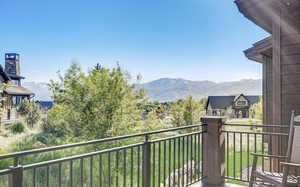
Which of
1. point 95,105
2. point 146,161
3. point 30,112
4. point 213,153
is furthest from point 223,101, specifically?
point 146,161

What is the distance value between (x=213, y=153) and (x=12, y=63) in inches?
1140

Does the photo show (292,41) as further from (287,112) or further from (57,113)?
(57,113)

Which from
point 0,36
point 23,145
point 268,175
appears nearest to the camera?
point 268,175

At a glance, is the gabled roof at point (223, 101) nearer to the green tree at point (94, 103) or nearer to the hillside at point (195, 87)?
the green tree at point (94, 103)

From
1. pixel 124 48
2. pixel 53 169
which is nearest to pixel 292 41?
pixel 53 169

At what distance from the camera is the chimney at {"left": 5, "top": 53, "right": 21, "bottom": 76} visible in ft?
88.4

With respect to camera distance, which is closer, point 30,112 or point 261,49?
point 261,49

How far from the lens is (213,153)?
3.78 metres

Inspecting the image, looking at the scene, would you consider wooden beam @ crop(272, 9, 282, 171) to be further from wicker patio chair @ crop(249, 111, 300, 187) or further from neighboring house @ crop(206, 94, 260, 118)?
neighboring house @ crop(206, 94, 260, 118)

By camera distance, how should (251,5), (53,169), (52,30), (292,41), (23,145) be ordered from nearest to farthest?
(292,41)
(251,5)
(53,169)
(23,145)
(52,30)

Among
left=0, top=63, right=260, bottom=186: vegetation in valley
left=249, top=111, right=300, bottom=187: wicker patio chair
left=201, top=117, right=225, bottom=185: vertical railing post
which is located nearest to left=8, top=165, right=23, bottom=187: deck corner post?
left=249, top=111, right=300, bottom=187: wicker patio chair

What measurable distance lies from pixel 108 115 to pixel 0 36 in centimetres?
1813

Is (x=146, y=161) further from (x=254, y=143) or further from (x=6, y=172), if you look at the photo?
(x=254, y=143)

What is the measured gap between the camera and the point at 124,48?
23844 mm
